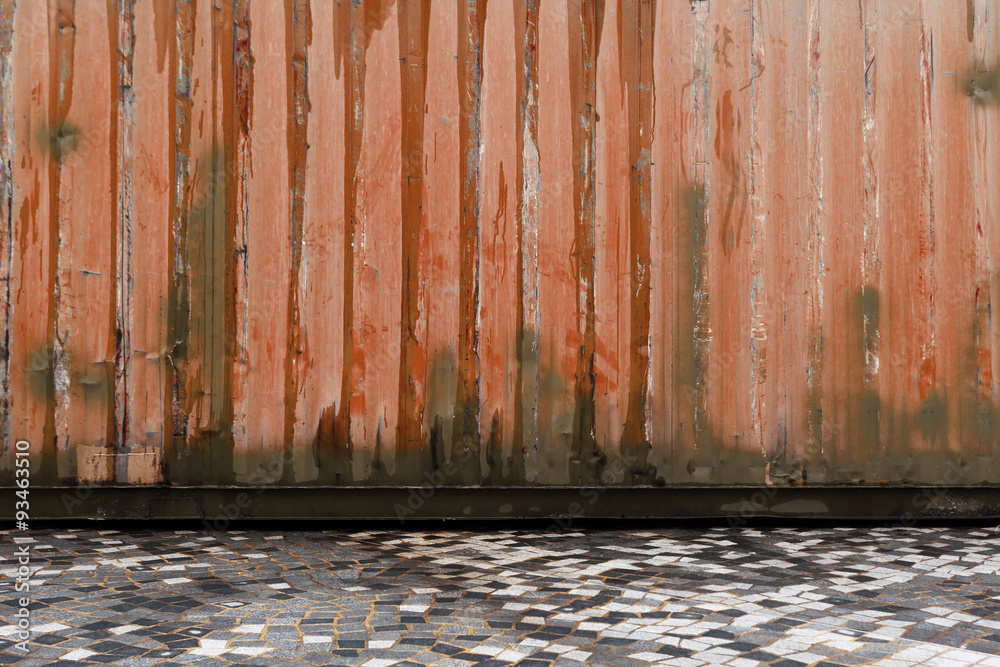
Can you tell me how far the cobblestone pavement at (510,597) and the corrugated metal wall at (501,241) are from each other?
0.36 metres

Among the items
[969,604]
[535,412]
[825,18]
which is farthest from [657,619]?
[825,18]

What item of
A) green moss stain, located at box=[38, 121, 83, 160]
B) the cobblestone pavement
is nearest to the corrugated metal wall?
green moss stain, located at box=[38, 121, 83, 160]

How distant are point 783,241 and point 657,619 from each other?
2251mm

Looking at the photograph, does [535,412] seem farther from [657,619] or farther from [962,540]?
[962,540]

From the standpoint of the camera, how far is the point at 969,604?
2877 millimetres

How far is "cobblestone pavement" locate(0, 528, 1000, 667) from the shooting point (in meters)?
2.37

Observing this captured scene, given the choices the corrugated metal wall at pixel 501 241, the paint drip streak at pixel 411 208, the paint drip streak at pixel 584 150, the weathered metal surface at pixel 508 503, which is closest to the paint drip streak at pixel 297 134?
the corrugated metal wall at pixel 501 241

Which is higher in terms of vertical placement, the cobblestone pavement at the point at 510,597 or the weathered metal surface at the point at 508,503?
the weathered metal surface at the point at 508,503

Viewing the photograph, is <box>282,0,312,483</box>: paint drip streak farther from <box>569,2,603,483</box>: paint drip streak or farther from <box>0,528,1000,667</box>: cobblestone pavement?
<box>569,2,603,483</box>: paint drip streak

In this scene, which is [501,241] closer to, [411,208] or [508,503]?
[411,208]

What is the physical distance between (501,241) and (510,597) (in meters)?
1.85

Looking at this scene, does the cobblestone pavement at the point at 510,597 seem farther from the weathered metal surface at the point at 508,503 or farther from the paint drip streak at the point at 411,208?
the paint drip streak at the point at 411,208

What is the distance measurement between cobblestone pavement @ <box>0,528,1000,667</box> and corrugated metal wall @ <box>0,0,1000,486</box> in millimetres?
361

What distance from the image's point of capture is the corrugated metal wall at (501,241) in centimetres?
401
